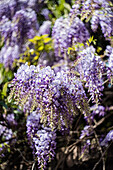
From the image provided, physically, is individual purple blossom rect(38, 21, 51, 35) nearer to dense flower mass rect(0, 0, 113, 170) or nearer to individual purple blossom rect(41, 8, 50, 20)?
dense flower mass rect(0, 0, 113, 170)

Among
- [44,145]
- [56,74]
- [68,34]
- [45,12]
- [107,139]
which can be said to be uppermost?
[45,12]

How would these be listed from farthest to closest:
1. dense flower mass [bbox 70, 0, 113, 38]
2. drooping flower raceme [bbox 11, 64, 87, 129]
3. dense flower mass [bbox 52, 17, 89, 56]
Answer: dense flower mass [bbox 52, 17, 89, 56] < dense flower mass [bbox 70, 0, 113, 38] < drooping flower raceme [bbox 11, 64, 87, 129]

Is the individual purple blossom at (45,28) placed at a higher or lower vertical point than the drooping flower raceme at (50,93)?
higher

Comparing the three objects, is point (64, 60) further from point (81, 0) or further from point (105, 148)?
point (105, 148)

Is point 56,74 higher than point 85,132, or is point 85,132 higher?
point 56,74

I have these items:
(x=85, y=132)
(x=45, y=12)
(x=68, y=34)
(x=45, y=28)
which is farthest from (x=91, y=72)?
(x=45, y=12)

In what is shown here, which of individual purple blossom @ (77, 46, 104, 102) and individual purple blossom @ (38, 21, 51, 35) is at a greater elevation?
individual purple blossom @ (38, 21, 51, 35)

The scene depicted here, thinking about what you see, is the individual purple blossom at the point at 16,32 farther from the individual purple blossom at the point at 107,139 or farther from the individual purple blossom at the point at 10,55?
the individual purple blossom at the point at 107,139

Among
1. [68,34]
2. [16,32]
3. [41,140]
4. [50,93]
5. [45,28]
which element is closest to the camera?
[50,93]

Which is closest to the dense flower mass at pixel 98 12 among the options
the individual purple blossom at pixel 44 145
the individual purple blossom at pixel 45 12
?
the individual purple blossom at pixel 45 12

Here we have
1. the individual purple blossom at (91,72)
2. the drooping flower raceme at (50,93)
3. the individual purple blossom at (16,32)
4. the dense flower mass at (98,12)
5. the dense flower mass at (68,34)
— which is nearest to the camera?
the drooping flower raceme at (50,93)

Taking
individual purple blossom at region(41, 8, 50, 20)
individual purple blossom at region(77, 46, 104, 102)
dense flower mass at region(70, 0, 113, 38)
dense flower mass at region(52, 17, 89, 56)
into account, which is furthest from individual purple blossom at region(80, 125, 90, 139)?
individual purple blossom at region(41, 8, 50, 20)

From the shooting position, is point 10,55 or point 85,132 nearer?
point 85,132

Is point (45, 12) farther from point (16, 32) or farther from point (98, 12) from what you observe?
point (98, 12)
